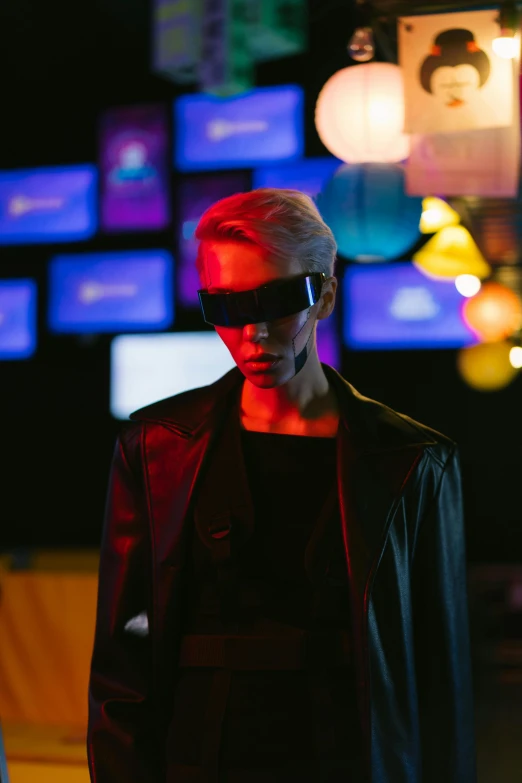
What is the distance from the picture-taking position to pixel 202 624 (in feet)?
4.81

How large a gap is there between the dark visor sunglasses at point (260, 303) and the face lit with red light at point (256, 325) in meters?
0.01

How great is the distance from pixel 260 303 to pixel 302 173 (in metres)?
5.96

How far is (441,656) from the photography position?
152 centimetres

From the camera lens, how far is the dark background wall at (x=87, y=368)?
7.40 meters

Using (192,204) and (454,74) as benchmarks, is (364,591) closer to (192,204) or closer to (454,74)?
(454,74)

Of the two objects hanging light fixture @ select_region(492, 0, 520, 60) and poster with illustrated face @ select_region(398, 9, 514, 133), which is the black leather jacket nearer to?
poster with illustrated face @ select_region(398, 9, 514, 133)

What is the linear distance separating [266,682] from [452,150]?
280cm

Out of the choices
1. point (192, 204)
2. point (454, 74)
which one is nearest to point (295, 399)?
point (454, 74)

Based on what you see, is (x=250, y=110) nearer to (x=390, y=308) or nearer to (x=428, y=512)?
(x=390, y=308)

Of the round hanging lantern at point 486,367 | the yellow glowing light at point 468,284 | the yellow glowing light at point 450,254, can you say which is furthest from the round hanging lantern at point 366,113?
the round hanging lantern at point 486,367

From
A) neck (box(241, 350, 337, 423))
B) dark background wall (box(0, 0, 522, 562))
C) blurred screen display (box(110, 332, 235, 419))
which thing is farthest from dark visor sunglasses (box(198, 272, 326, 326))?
dark background wall (box(0, 0, 522, 562))

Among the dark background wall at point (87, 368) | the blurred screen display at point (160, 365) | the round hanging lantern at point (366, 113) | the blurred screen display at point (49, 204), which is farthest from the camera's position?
the blurred screen display at point (49, 204)

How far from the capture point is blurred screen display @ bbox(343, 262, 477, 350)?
6.89 meters

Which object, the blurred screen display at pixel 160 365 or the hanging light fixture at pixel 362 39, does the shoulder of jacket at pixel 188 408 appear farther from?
the blurred screen display at pixel 160 365
